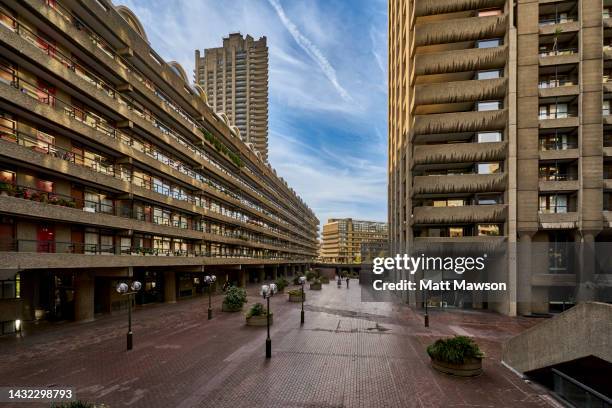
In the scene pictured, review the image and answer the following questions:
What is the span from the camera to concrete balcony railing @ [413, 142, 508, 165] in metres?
28.8

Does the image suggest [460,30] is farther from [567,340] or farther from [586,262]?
[567,340]

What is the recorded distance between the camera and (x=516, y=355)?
1423 cm

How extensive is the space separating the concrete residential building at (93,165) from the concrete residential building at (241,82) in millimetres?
87485

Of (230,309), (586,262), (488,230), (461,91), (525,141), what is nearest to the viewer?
(586,262)

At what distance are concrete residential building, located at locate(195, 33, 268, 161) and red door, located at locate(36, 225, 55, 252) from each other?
106 meters

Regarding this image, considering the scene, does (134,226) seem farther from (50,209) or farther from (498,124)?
(498,124)

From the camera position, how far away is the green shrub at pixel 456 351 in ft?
44.2

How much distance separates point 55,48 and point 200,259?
22.8 meters

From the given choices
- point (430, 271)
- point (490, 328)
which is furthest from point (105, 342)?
point (430, 271)

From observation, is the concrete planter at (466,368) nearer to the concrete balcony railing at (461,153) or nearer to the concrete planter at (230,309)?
the concrete planter at (230,309)

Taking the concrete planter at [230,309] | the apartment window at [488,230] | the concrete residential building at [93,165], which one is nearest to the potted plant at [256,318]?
the concrete planter at [230,309]

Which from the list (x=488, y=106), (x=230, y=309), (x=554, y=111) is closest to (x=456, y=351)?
(x=230, y=309)

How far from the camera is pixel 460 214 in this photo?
29141 mm

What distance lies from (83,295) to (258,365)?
17347 mm
